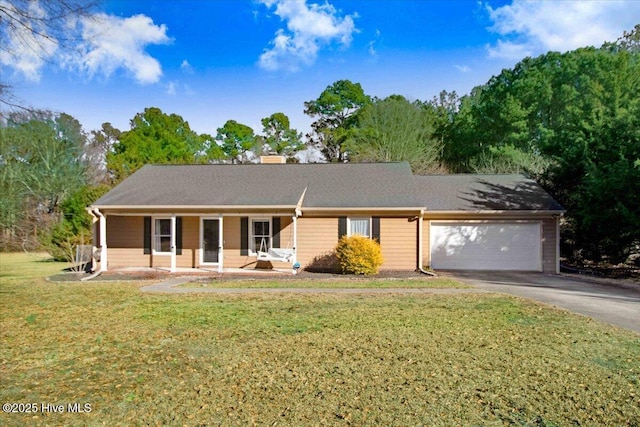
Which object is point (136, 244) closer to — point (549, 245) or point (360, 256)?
point (360, 256)

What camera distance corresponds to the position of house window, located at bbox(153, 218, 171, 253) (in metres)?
16.3

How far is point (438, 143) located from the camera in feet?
116

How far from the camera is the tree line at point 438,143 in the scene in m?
14.1

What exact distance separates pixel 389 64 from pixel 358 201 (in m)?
13.2

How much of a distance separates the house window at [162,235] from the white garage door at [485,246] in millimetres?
10152

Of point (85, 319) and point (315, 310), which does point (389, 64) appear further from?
point (85, 319)

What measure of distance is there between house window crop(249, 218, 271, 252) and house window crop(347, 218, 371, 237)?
3030 millimetres

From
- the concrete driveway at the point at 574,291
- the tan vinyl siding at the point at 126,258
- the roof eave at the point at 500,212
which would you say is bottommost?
the concrete driveway at the point at 574,291

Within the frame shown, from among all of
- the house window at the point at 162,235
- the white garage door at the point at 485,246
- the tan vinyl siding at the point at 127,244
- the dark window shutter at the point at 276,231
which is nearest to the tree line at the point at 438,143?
the white garage door at the point at 485,246

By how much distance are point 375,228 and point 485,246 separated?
4.53m

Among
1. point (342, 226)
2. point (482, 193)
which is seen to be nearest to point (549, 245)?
point (482, 193)

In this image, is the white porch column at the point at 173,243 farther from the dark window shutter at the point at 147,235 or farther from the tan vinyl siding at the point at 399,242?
the tan vinyl siding at the point at 399,242

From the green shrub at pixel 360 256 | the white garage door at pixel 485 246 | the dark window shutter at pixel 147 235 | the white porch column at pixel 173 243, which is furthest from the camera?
the white garage door at pixel 485 246

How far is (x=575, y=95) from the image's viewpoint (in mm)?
29906
